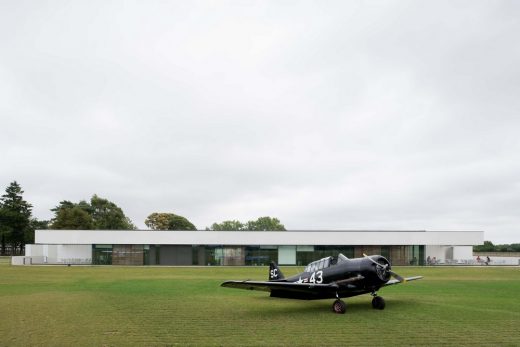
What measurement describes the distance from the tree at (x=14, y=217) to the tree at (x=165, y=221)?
109 ft

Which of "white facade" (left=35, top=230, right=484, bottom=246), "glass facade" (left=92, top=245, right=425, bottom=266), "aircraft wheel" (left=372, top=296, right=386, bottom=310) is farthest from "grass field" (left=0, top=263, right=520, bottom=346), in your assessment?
"glass facade" (left=92, top=245, right=425, bottom=266)

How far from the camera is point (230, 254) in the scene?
69.2m

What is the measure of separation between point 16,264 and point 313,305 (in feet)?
194

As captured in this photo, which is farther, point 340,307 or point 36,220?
point 36,220

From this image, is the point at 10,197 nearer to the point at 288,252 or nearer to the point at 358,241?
the point at 288,252

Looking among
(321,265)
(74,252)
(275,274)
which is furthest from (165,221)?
(321,265)

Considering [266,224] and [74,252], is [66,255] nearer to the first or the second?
[74,252]

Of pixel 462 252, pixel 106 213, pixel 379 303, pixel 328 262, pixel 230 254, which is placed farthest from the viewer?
pixel 106 213

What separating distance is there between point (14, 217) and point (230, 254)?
76.4 metres

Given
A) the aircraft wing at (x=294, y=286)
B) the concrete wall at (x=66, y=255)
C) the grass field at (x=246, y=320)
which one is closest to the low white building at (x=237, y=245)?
the concrete wall at (x=66, y=255)

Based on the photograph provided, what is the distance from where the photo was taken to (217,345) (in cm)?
1230

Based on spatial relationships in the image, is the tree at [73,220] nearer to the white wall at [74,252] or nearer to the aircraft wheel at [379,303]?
the white wall at [74,252]

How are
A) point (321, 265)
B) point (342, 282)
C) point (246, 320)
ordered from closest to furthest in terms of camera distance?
point (246, 320)
point (342, 282)
point (321, 265)

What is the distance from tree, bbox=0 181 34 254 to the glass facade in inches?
2483
